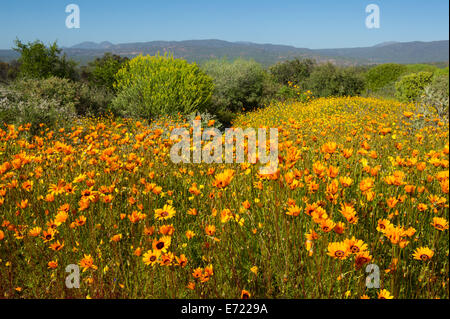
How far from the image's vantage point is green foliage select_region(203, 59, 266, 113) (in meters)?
14.2

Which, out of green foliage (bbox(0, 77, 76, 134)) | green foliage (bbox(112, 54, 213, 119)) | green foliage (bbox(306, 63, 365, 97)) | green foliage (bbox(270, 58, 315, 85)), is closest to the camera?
green foliage (bbox(0, 77, 76, 134))

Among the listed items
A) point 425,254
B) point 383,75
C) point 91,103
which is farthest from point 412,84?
point 383,75

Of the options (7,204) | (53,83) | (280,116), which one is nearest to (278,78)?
(280,116)

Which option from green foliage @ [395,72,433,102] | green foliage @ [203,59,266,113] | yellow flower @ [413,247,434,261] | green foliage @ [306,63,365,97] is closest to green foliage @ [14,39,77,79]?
green foliage @ [203,59,266,113]

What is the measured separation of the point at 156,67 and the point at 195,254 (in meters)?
8.65

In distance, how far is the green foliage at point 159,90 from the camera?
9211 millimetres

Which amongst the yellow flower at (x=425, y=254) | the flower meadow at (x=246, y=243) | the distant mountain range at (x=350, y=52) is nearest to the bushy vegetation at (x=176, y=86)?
the distant mountain range at (x=350, y=52)

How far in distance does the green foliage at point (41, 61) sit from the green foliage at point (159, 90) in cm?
614

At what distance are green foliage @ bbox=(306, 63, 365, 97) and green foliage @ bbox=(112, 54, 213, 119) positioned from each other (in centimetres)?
890

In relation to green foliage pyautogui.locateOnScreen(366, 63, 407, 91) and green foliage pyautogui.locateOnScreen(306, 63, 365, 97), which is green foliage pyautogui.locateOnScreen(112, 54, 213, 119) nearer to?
green foliage pyautogui.locateOnScreen(306, 63, 365, 97)

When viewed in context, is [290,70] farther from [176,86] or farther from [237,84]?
[176,86]

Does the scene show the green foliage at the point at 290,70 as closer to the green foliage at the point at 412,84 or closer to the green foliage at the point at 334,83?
the green foliage at the point at 334,83

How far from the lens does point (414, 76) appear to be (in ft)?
50.0
